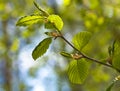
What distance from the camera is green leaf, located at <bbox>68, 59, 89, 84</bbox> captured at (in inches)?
42.6

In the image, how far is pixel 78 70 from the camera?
3.57 ft

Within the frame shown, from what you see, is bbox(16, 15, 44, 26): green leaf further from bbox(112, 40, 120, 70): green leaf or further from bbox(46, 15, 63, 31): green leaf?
bbox(112, 40, 120, 70): green leaf

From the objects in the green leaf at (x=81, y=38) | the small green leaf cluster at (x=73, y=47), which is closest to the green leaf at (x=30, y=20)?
the small green leaf cluster at (x=73, y=47)

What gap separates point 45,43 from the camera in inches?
42.0

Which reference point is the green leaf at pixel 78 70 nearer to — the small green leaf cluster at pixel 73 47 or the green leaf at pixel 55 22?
the small green leaf cluster at pixel 73 47

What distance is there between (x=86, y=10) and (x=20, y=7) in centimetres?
258

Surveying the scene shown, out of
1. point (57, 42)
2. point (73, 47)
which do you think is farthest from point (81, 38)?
point (57, 42)

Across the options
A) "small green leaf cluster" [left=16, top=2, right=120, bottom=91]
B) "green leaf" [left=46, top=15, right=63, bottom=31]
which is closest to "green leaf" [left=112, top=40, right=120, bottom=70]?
"small green leaf cluster" [left=16, top=2, right=120, bottom=91]

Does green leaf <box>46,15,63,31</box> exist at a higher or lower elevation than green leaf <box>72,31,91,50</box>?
higher

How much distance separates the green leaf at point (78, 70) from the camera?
3.55 ft

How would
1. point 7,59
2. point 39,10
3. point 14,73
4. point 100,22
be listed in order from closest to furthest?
point 39,10, point 100,22, point 7,59, point 14,73

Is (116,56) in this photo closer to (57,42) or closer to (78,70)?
(78,70)

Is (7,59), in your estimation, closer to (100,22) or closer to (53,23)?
(100,22)

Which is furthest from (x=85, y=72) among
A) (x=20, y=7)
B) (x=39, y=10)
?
(x=20, y=7)
